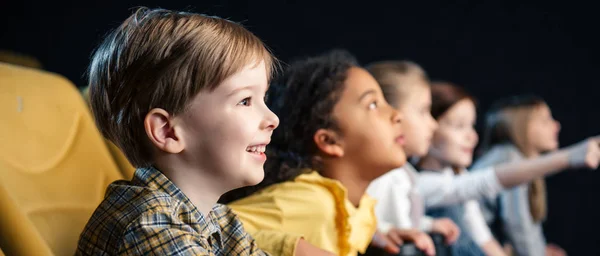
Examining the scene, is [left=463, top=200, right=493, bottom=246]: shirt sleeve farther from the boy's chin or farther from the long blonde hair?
the boy's chin

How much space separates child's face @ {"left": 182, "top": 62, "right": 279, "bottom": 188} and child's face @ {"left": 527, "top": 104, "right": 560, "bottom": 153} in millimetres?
1863

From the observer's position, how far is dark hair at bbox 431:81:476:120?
6.82 ft

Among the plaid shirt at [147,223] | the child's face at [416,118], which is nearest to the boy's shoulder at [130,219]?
the plaid shirt at [147,223]

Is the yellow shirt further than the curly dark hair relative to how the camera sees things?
No

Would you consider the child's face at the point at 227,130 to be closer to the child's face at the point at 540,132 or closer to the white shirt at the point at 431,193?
the white shirt at the point at 431,193

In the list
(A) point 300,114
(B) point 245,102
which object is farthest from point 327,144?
(B) point 245,102

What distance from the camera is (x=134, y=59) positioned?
0.83 metres

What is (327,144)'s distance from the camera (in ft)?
4.20

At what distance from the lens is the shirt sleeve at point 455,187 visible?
202 cm

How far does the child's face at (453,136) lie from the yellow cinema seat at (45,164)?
1144 millimetres

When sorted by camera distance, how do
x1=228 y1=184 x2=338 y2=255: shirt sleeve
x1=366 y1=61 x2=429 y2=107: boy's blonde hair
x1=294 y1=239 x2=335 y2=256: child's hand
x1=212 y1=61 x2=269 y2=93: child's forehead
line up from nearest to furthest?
1. x1=212 y1=61 x2=269 y2=93: child's forehead
2. x1=294 y1=239 x2=335 y2=256: child's hand
3. x1=228 y1=184 x2=338 y2=255: shirt sleeve
4. x1=366 y1=61 x2=429 y2=107: boy's blonde hair

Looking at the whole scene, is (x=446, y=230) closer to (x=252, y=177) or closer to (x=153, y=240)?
(x=252, y=177)

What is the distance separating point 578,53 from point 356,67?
235cm

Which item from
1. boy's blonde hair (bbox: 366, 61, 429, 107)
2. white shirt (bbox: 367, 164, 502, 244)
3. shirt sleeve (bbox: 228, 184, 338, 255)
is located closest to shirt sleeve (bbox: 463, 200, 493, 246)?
white shirt (bbox: 367, 164, 502, 244)
